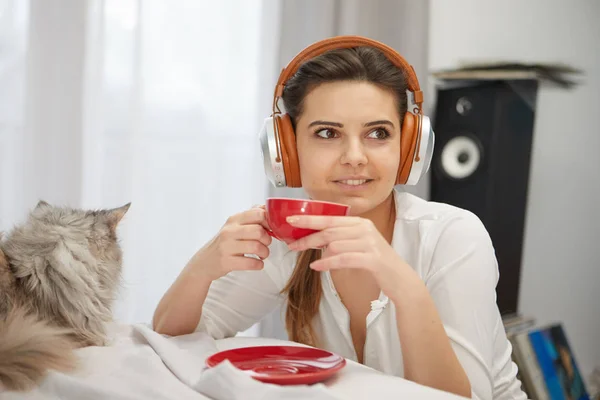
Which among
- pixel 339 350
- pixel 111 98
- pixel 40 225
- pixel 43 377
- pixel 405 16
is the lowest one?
pixel 339 350

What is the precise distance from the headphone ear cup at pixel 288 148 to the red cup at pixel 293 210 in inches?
13.0

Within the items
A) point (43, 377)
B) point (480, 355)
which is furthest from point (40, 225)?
point (480, 355)

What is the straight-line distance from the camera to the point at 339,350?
121 centimetres

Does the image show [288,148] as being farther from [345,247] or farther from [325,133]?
[345,247]

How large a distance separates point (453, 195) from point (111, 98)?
65.3 inches

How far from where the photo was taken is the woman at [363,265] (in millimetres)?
878

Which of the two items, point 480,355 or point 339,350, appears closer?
point 480,355

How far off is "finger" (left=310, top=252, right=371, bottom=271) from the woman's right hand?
0.53ft

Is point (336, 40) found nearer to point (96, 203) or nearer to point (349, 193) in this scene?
point (349, 193)

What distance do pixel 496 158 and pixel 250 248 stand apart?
196cm

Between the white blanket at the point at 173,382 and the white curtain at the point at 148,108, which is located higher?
the white curtain at the point at 148,108

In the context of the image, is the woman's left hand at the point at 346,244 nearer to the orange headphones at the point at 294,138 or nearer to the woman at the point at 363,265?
the woman at the point at 363,265

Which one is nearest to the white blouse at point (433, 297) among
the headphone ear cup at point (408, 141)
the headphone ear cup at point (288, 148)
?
the headphone ear cup at point (408, 141)

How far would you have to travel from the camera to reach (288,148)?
1.17 m
